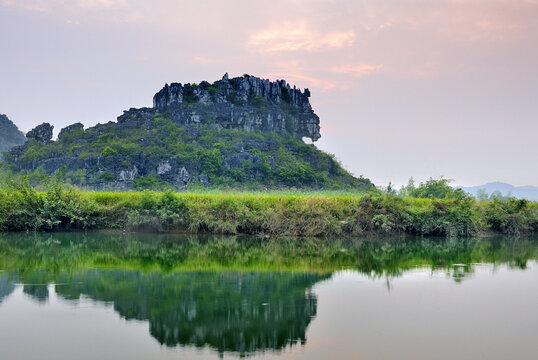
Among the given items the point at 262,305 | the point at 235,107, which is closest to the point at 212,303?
the point at 262,305

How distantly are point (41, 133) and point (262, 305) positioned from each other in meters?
84.3

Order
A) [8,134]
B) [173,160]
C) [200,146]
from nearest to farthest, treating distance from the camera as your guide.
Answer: [173,160] < [200,146] < [8,134]

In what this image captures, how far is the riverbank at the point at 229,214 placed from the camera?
21.2 m

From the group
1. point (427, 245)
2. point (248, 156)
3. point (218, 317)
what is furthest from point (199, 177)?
point (218, 317)

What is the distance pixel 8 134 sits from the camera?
122750mm

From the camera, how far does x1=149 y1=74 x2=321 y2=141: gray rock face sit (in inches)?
3457

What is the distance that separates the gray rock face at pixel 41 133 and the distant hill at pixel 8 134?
4364 centimetres

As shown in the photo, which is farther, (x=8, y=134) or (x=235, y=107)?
(x=8, y=134)

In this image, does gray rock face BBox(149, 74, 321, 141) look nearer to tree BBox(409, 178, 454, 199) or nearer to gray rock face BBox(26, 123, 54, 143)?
gray rock face BBox(26, 123, 54, 143)

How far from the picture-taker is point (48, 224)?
2136 centimetres

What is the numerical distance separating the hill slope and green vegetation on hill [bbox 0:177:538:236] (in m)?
42.5

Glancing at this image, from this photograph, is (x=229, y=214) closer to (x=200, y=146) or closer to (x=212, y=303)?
(x=212, y=303)

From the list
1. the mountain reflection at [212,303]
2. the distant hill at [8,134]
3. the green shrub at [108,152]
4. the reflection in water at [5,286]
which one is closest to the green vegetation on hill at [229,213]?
the mountain reflection at [212,303]

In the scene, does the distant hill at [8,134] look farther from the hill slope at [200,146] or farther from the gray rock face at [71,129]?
the gray rock face at [71,129]
